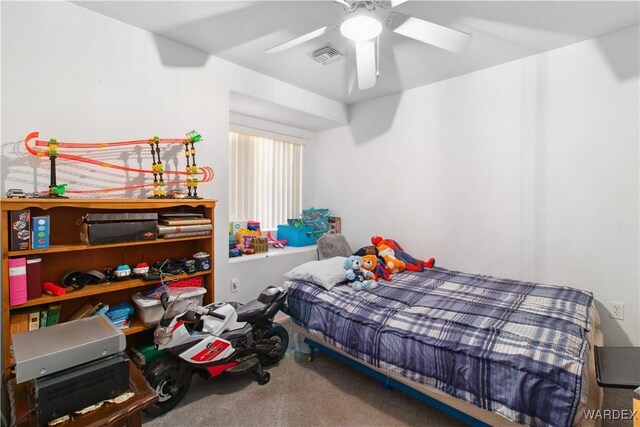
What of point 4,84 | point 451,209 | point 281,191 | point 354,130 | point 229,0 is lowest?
point 451,209

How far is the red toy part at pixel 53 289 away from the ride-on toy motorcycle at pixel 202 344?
0.53m

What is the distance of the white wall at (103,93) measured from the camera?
1.76m

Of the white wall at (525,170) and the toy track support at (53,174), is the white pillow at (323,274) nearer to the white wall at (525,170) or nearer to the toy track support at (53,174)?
the white wall at (525,170)

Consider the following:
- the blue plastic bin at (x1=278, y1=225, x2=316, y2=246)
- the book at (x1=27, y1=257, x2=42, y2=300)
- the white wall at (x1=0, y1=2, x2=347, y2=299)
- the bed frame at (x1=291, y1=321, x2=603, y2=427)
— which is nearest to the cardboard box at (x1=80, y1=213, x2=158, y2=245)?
the book at (x1=27, y1=257, x2=42, y2=300)

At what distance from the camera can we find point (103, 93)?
2.06 metres

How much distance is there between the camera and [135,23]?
2.14 m

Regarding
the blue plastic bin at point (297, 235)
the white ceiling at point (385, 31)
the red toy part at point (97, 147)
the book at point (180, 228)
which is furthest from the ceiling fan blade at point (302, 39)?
the blue plastic bin at point (297, 235)

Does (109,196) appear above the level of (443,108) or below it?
below

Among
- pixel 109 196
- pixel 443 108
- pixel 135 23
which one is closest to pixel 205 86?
pixel 135 23

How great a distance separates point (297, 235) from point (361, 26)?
8.22 ft

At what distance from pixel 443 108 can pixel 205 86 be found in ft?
7.66

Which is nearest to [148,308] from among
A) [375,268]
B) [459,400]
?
[375,268]

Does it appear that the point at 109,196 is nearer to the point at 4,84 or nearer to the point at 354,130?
the point at 4,84

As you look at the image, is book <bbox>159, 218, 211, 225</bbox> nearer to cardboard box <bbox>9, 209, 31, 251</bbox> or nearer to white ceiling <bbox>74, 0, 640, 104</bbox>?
cardboard box <bbox>9, 209, 31, 251</bbox>
